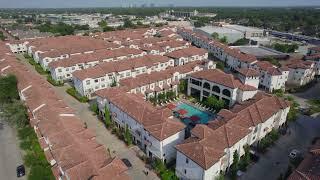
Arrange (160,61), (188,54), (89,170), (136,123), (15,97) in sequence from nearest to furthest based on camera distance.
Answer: (89,170), (136,123), (15,97), (160,61), (188,54)

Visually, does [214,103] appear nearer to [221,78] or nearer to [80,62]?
[221,78]

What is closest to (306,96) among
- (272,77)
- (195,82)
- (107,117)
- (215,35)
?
(272,77)

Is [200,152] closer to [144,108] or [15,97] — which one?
[144,108]

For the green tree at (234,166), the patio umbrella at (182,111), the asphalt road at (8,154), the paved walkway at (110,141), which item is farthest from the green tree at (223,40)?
the asphalt road at (8,154)

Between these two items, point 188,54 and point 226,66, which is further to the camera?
point 226,66

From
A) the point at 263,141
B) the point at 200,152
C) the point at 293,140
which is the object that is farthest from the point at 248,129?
the point at 293,140

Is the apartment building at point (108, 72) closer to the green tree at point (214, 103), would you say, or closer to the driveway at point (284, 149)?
the green tree at point (214, 103)
